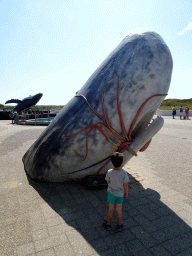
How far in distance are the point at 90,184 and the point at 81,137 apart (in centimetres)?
87

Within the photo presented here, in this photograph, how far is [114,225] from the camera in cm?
244

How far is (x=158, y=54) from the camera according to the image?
329cm

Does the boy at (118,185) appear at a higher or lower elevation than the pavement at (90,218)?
higher

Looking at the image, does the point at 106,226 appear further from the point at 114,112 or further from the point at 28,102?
the point at 28,102

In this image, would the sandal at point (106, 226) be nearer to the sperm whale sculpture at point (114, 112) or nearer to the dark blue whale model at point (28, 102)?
the sperm whale sculpture at point (114, 112)

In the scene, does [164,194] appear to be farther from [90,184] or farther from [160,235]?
[90,184]

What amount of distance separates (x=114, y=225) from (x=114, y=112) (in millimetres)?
1774

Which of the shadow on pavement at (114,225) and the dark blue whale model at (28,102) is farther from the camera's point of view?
the dark blue whale model at (28,102)

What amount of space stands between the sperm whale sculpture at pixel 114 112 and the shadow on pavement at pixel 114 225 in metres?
0.43

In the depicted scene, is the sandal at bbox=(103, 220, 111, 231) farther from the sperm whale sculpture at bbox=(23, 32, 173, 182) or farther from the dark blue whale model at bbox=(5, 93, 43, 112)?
the dark blue whale model at bbox=(5, 93, 43, 112)

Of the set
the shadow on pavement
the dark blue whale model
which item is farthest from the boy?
the dark blue whale model

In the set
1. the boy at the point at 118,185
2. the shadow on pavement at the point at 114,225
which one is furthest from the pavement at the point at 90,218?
the boy at the point at 118,185

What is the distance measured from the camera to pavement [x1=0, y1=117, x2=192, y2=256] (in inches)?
80.7

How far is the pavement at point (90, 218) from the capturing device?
80.7 inches
